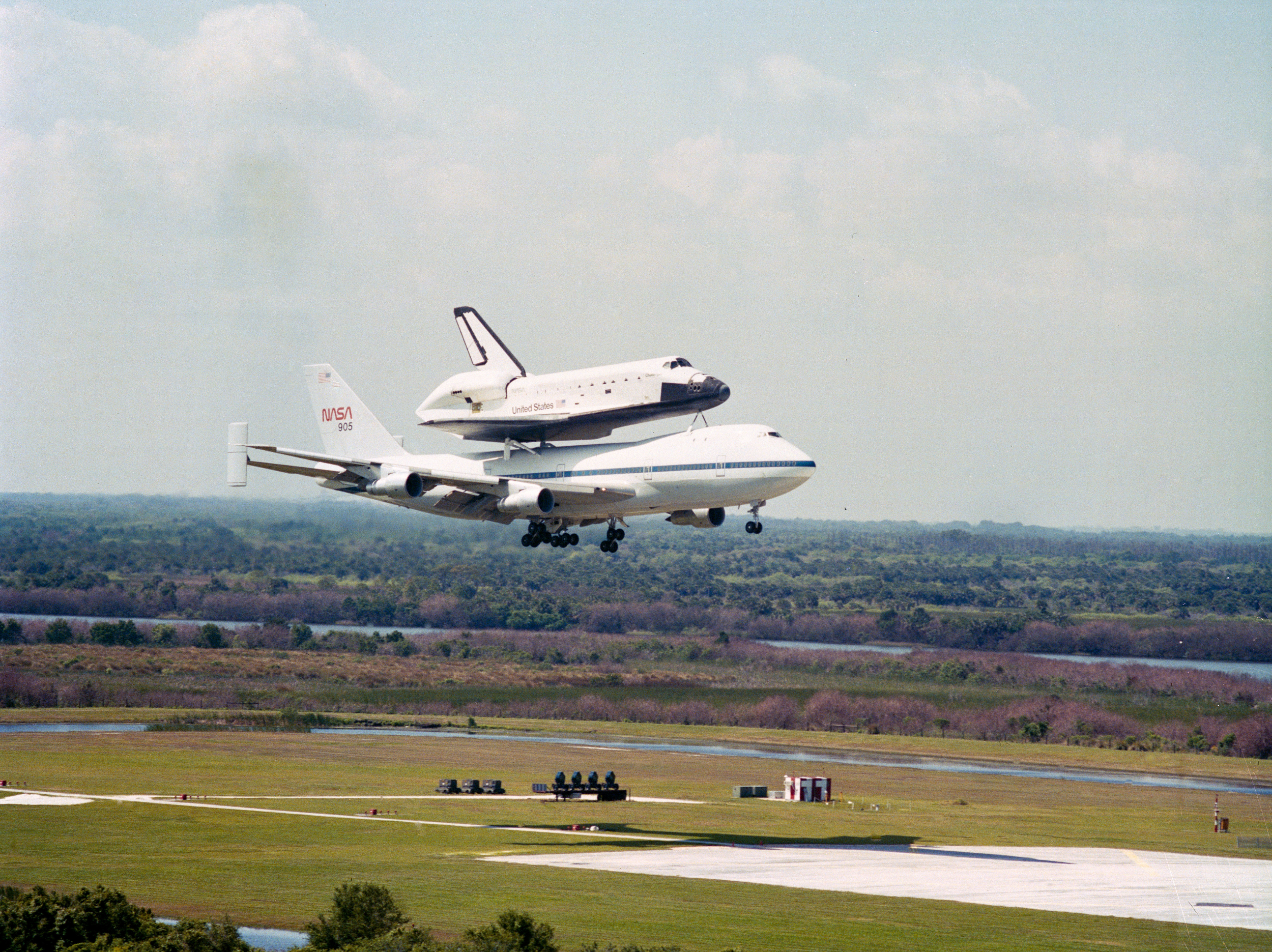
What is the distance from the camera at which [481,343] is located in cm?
7538

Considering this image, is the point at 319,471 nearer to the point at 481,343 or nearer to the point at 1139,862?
the point at 481,343

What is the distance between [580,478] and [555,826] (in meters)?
26.9

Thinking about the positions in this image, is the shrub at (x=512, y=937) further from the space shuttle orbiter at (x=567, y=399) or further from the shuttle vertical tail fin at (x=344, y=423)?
the shuttle vertical tail fin at (x=344, y=423)

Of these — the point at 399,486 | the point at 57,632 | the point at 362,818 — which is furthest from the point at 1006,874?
the point at 57,632

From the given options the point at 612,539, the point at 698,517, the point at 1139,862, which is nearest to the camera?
the point at 612,539

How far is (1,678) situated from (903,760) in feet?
289

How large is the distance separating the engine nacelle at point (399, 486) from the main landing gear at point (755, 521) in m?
15.9

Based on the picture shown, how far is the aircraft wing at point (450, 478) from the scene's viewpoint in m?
66.7

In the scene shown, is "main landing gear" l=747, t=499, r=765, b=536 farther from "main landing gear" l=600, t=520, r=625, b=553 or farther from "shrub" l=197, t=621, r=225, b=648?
"shrub" l=197, t=621, r=225, b=648

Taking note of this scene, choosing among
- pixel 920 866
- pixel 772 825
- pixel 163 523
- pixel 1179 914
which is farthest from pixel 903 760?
pixel 163 523

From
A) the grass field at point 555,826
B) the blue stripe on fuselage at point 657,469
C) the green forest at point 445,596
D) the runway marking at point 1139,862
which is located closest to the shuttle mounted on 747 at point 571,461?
the blue stripe on fuselage at point 657,469

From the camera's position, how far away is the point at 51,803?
89.9 metres

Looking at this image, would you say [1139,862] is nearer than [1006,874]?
No

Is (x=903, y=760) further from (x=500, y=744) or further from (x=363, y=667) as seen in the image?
(x=363, y=667)
